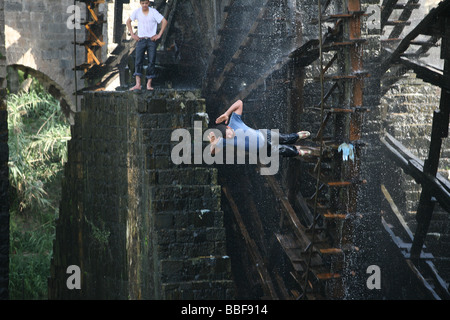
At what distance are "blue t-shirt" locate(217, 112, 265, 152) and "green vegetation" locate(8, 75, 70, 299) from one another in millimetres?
9162

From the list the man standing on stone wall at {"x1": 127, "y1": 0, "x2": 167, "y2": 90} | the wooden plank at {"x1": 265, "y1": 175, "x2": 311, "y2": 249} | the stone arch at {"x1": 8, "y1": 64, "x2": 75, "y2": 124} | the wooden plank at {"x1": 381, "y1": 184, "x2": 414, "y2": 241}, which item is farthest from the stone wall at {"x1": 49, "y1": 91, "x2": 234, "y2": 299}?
the stone arch at {"x1": 8, "y1": 64, "x2": 75, "y2": 124}

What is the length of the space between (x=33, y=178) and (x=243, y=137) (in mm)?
11362

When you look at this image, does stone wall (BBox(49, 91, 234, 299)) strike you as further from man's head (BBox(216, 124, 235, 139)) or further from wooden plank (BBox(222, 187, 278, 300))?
wooden plank (BBox(222, 187, 278, 300))

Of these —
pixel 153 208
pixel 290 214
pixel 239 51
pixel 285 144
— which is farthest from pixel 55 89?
pixel 153 208

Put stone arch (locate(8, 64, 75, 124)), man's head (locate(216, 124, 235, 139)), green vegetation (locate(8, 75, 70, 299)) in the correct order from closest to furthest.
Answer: man's head (locate(216, 124, 235, 139))
green vegetation (locate(8, 75, 70, 299))
stone arch (locate(8, 64, 75, 124))

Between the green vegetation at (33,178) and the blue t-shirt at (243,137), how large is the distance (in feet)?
30.1

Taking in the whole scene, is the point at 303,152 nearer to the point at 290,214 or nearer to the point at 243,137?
the point at 243,137

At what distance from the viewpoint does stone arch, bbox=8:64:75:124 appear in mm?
21217

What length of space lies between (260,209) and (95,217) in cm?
328

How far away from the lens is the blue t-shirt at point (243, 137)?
420 inches

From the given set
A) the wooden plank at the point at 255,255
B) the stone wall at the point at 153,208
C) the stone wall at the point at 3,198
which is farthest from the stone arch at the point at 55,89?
the stone wall at the point at 3,198

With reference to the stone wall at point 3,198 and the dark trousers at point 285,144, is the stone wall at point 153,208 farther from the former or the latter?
the stone wall at point 3,198

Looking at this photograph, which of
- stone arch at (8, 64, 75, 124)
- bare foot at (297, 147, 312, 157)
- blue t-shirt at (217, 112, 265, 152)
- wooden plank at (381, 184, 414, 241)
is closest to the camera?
blue t-shirt at (217, 112, 265, 152)
